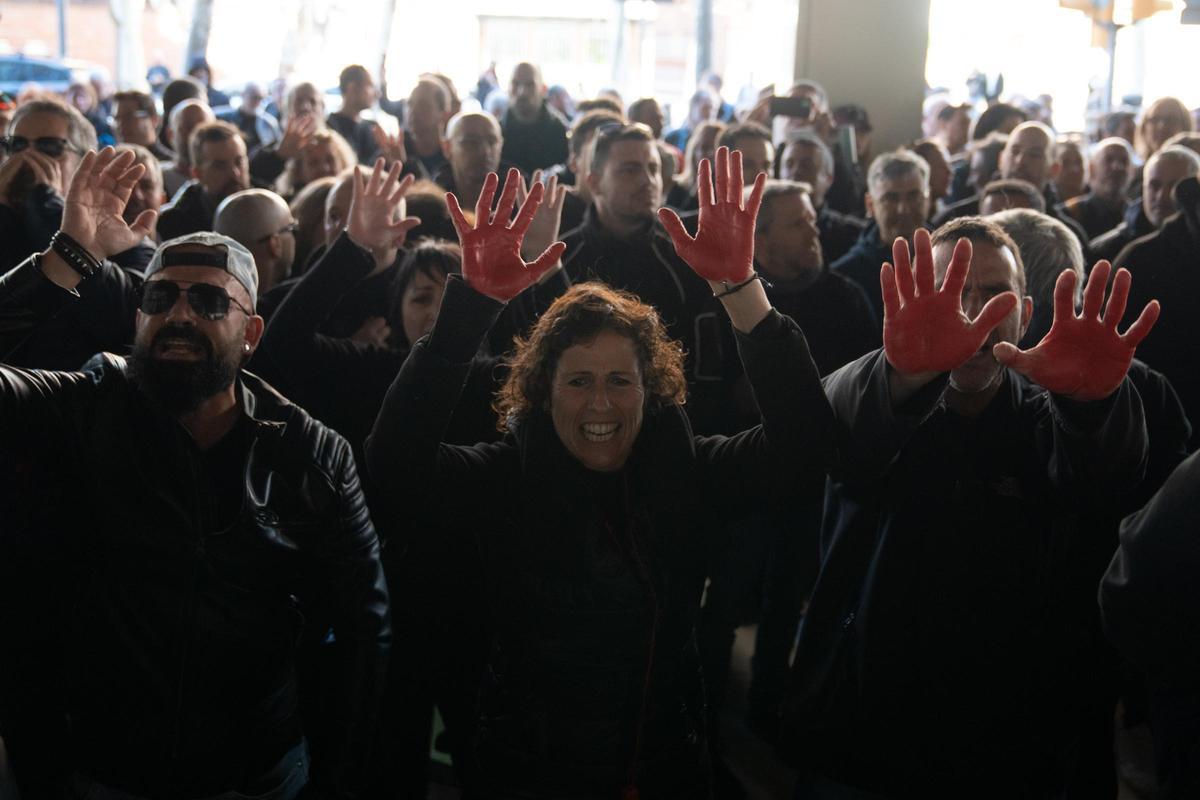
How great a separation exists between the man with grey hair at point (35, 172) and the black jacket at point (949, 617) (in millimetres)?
2744

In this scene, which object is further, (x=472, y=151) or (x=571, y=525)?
(x=472, y=151)

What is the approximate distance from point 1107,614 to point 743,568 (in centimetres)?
256

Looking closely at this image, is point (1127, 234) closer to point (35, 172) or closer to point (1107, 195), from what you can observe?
point (1107, 195)

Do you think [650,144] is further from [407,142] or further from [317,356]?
[407,142]

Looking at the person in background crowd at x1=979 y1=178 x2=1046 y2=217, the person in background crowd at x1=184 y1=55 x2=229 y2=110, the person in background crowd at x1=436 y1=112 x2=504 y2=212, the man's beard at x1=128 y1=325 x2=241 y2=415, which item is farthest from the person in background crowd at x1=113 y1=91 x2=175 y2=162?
the man's beard at x1=128 y1=325 x2=241 y2=415

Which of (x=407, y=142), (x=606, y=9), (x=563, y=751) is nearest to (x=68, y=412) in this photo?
(x=563, y=751)

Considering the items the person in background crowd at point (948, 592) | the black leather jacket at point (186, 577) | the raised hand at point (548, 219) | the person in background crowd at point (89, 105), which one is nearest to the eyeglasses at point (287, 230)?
the raised hand at point (548, 219)

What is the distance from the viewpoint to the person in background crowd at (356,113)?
8.75 m

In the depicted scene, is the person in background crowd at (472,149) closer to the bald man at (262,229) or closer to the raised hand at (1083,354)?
the bald man at (262,229)

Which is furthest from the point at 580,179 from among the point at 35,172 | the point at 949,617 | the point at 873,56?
the point at 873,56

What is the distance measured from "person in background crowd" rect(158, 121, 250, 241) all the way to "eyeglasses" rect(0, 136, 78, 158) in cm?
92

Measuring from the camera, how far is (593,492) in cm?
247

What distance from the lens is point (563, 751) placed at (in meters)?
2.36

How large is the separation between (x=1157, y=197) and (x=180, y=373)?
478 centimetres
